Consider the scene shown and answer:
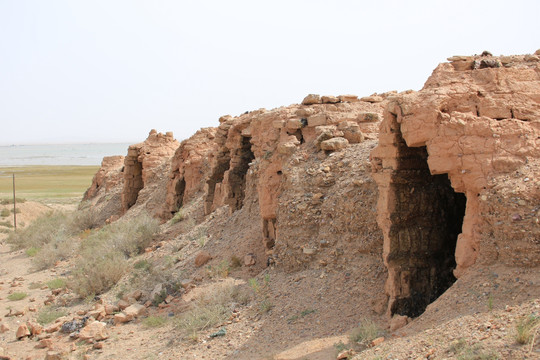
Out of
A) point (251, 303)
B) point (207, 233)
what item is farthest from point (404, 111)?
point (207, 233)

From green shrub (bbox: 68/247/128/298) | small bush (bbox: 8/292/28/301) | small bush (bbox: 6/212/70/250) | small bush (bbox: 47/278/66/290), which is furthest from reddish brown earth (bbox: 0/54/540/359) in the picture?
small bush (bbox: 6/212/70/250)

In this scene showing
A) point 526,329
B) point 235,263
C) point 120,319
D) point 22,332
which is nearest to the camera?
point 526,329

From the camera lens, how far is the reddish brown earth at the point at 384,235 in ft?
19.1

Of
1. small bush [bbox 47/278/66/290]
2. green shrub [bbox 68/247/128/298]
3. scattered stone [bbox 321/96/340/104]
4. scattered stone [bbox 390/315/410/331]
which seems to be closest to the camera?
scattered stone [bbox 390/315/410/331]

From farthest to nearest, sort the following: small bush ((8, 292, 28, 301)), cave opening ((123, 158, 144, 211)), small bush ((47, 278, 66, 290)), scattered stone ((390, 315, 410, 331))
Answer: cave opening ((123, 158, 144, 211)) → small bush ((47, 278, 66, 290)) → small bush ((8, 292, 28, 301)) → scattered stone ((390, 315, 410, 331))

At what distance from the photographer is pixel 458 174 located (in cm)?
657

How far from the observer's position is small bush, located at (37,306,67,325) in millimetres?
11281

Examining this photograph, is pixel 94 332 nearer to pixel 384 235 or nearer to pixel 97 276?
pixel 97 276

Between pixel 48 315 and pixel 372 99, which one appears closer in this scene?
pixel 48 315

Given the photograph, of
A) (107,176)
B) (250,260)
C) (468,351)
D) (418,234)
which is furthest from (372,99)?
(107,176)

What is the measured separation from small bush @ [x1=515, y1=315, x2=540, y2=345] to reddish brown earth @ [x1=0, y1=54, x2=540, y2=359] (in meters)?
Result: 0.09

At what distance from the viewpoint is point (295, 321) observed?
320 inches

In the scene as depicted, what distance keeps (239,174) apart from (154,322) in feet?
19.1

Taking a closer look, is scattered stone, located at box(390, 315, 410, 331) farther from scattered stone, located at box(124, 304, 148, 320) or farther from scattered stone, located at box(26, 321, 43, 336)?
scattered stone, located at box(26, 321, 43, 336)
